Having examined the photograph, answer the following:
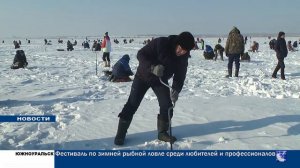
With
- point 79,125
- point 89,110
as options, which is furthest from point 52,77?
point 79,125

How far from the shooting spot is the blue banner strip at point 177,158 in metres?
4.25

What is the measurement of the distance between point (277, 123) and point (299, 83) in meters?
5.47

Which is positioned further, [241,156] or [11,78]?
[11,78]

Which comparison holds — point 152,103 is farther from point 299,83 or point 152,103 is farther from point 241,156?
point 299,83

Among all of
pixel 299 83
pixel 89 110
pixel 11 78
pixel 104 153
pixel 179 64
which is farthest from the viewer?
pixel 11 78

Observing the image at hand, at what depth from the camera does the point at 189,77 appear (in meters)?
12.8

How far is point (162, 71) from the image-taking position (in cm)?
461

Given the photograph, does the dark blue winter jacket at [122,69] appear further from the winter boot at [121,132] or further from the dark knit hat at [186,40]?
the dark knit hat at [186,40]

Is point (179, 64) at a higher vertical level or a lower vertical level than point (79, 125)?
higher

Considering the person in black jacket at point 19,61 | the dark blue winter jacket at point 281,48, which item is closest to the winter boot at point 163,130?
the dark blue winter jacket at point 281,48

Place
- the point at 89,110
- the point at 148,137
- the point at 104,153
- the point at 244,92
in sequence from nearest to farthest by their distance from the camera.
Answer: the point at 104,153
the point at 148,137
the point at 89,110
the point at 244,92

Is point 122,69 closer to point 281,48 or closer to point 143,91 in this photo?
point 281,48

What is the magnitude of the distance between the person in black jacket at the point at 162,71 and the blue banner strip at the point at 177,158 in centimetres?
67

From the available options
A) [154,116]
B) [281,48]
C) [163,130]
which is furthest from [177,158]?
[281,48]
